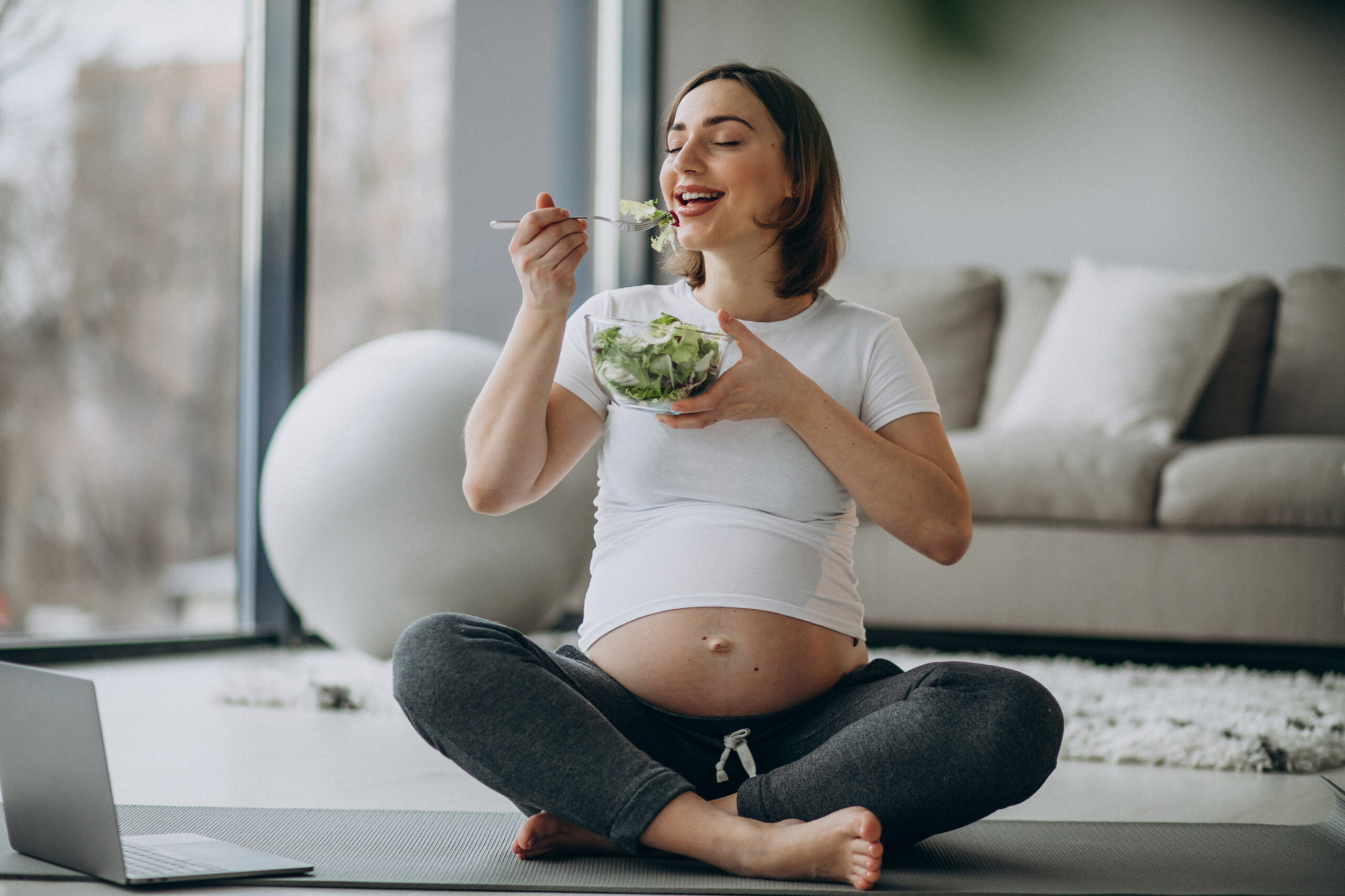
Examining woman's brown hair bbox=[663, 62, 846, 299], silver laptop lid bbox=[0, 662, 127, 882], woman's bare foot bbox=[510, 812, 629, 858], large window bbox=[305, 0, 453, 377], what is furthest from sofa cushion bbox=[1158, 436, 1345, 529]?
silver laptop lid bbox=[0, 662, 127, 882]

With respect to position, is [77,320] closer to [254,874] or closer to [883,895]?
[254,874]

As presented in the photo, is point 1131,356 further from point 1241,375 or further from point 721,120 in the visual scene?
point 721,120

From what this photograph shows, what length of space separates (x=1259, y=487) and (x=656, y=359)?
1.95 m

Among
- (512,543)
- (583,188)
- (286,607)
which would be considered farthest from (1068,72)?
(286,607)

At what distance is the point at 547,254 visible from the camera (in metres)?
1.25

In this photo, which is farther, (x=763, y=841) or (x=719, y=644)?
(x=719, y=644)

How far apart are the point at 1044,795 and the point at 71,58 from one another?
2364 mm

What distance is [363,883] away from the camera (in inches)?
43.8

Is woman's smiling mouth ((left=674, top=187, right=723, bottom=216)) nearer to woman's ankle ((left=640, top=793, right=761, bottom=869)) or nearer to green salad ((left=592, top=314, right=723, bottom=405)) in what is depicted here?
green salad ((left=592, top=314, right=723, bottom=405))

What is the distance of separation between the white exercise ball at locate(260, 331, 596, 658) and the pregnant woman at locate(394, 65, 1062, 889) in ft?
3.29

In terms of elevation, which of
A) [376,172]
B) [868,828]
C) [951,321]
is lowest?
[868,828]

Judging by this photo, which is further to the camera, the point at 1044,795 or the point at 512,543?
the point at 512,543

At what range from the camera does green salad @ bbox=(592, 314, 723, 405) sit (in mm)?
1175

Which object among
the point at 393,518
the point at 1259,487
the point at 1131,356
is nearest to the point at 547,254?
the point at 393,518
